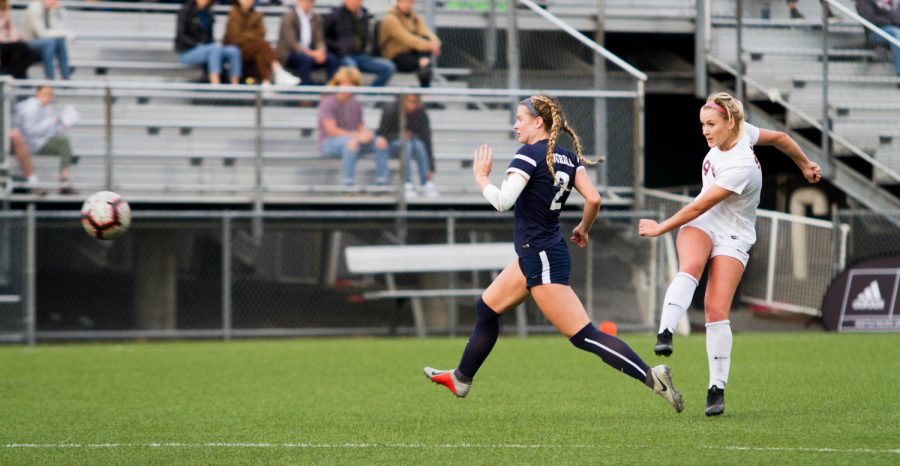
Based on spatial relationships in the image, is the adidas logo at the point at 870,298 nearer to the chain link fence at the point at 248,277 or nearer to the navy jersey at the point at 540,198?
the chain link fence at the point at 248,277

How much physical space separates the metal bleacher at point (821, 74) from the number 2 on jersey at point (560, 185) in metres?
12.0

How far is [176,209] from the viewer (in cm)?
1881

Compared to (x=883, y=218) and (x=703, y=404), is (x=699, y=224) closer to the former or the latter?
(x=703, y=404)

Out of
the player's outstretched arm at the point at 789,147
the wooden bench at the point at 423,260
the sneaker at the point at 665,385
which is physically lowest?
the wooden bench at the point at 423,260

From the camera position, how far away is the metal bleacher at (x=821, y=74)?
741 inches

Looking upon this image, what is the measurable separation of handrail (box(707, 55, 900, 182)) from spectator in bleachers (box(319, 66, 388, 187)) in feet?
19.5

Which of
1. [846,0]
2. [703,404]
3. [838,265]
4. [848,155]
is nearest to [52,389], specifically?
[703,404]

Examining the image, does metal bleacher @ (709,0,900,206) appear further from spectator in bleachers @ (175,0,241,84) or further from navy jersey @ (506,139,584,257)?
navy jersey @ (506,139,584,257)

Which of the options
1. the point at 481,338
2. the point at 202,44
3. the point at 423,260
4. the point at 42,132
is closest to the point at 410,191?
the point at 423,260

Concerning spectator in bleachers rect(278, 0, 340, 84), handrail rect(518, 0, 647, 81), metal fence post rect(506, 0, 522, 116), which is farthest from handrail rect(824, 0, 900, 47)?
spectator in bleachers rect(278, 0, 340, 84)

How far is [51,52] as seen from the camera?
18516mm

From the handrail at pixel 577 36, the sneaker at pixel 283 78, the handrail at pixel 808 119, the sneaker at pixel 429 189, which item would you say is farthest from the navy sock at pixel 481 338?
the handrail at pixel 808 119

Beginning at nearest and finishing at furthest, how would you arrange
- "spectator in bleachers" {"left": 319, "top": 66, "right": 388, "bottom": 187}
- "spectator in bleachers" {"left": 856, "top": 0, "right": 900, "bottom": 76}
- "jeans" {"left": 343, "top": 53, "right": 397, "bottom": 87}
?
"spectator in bleachers" {"left": 319, "top": 66, "right": 388, "bottom": 187}, "jeans" {"left": 343, "top": 53, "right": 397, "bottom": 87}, "spectator in bleachers" {"left": 856, "top": 0, "right": 900, "bottom": 76}

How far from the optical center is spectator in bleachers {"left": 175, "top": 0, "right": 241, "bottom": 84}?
61.1 ft
